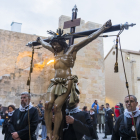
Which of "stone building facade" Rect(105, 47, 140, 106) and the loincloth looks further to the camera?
"stone building facade" Rect(105, 47, 140, 106)

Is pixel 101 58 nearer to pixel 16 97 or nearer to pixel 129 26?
pixel 16 97

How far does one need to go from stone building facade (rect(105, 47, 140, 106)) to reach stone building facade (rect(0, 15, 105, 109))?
414 centimetres

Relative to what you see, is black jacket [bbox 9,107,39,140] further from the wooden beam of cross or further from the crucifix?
the wooden beam of cross

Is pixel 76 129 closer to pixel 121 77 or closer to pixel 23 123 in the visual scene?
pixel 23 123

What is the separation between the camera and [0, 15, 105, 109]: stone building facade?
1190cm

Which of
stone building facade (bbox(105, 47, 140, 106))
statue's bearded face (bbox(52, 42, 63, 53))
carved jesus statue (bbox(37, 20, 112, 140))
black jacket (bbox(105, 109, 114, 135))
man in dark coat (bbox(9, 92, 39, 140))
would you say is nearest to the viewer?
carved jesus statue (bbox(37, 20, 112, 140))

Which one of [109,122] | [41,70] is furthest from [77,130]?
[41,70]

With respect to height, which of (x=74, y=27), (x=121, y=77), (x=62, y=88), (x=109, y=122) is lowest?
(x=109, y=122)

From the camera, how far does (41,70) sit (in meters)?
13.2

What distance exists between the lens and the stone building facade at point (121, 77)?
53.5 feet

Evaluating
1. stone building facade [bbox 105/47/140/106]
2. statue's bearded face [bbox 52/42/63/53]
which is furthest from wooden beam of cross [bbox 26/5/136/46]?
stone building facade [bbox 105/47/140/106]

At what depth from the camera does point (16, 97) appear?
1176cm

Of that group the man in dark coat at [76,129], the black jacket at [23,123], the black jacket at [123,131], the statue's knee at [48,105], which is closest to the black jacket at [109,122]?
the black jacket at [23,123]

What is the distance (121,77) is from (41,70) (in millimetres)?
8893
